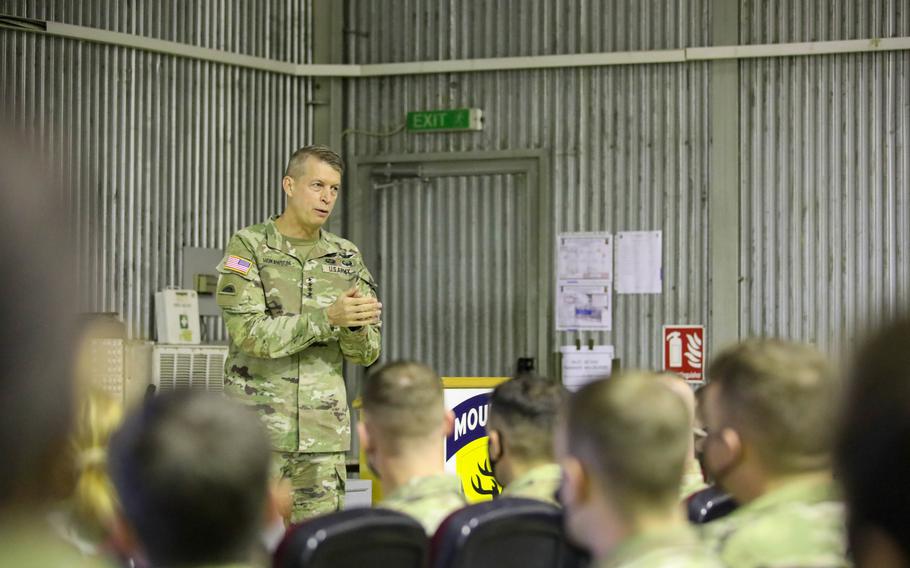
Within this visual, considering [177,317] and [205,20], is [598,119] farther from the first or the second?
[177,317]

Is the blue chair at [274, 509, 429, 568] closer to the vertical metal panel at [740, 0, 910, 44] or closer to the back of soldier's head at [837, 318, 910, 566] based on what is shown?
the back of soldier's head at [837, 318, 910, 566]

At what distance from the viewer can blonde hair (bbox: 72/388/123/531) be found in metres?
1.77

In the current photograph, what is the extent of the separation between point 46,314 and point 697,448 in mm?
3757

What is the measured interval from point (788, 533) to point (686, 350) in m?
→ 6.56

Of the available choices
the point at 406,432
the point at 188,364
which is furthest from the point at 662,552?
the point at 188,364

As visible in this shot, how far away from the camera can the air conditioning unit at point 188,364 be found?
795 centimetres

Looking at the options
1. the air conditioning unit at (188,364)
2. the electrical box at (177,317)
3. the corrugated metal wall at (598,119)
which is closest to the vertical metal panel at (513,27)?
the corrugated metal wall at (598,119)

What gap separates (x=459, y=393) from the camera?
5.61 m

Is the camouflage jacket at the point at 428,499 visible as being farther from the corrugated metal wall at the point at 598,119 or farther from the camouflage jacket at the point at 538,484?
the corrugated metal wall at the point at 598,119

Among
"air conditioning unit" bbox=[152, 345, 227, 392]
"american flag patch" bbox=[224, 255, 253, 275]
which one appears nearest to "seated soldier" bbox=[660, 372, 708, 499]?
"american flag patch" bbox=[224, 255, 253, 275]

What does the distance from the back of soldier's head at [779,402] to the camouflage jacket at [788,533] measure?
0.32 feet

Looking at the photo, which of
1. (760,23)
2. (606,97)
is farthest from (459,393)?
(760,23)

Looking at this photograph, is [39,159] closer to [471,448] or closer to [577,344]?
[471,448]

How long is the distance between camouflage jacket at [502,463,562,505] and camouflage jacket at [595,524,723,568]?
1.28m
